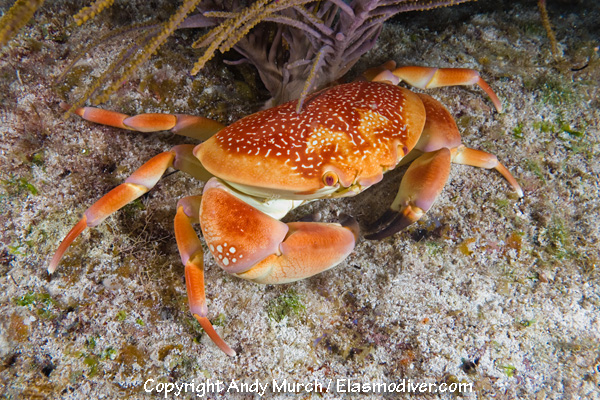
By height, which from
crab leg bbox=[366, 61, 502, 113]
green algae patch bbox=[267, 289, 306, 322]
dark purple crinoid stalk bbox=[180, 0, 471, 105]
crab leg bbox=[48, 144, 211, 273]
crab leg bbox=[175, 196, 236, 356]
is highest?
dark purple crinoid stalk bbox=[180, 0, 471, 105]

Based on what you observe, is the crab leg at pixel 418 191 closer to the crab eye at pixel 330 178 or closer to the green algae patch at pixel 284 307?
the crab eye at pixel 330 178

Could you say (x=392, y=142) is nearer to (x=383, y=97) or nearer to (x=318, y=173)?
(x=383, y=97)

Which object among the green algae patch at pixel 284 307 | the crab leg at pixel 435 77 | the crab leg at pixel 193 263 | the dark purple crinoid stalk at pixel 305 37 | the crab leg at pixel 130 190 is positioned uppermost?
the dark purple crinoid stalk at pixel 305 37

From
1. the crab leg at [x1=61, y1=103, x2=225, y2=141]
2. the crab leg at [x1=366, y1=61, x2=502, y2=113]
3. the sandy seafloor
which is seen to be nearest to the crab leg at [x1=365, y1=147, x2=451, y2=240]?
the sandy seafloor

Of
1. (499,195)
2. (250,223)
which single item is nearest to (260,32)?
(250,223)

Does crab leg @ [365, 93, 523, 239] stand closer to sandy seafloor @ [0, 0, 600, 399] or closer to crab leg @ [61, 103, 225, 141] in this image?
sandy seafloor @ [0, 0, 600, 399]

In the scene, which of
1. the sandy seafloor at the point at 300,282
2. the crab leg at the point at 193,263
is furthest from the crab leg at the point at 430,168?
the crab leg at the point at 193,263
